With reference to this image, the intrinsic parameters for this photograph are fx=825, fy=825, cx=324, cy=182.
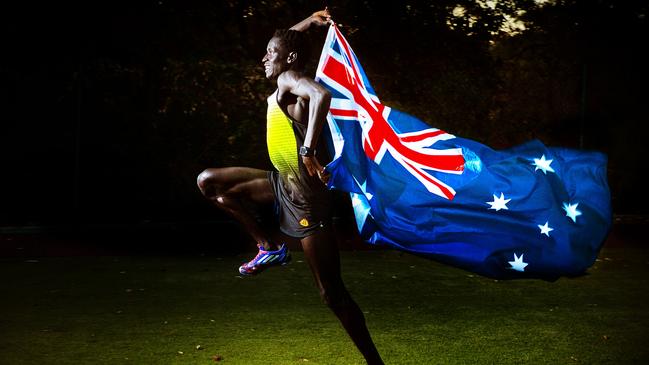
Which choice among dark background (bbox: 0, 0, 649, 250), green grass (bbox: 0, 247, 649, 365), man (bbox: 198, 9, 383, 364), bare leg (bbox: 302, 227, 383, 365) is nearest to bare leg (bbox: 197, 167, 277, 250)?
man (bbox: 198, 9, 383, 364)

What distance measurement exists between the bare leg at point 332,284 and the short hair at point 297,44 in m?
0.97

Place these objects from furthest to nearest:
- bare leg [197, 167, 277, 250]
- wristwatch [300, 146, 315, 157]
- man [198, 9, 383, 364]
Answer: bare leg [197, 167, 277, 250] → man [198, 9, 383, 364] → wristwatch [300, 146, 315, 157]

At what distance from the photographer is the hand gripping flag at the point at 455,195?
5.11 meters

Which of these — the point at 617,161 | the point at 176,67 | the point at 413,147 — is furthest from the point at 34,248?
the point at 617,161

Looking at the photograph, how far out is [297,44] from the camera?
4719 mm

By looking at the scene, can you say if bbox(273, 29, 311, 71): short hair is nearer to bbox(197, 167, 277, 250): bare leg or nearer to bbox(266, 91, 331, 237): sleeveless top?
bbox(266, 91, 331, 237): sleeveless top

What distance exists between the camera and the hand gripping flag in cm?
511

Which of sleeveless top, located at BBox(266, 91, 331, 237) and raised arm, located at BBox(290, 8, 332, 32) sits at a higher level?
raised arm, located at BBox(290, 8, 332, 32)

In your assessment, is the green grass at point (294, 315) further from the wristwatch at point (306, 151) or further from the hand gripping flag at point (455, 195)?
the wristwatch at point (306, 151)

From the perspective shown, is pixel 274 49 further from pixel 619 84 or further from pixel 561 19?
pixel 619 84

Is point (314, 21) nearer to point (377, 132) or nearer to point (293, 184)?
point (377, 132)

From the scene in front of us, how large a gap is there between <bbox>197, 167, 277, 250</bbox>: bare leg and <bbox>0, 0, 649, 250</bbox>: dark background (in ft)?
28.4

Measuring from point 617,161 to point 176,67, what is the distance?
8.70m

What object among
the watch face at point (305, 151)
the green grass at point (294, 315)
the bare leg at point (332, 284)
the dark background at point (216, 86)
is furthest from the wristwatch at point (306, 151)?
the dark background at point (216, 86)
